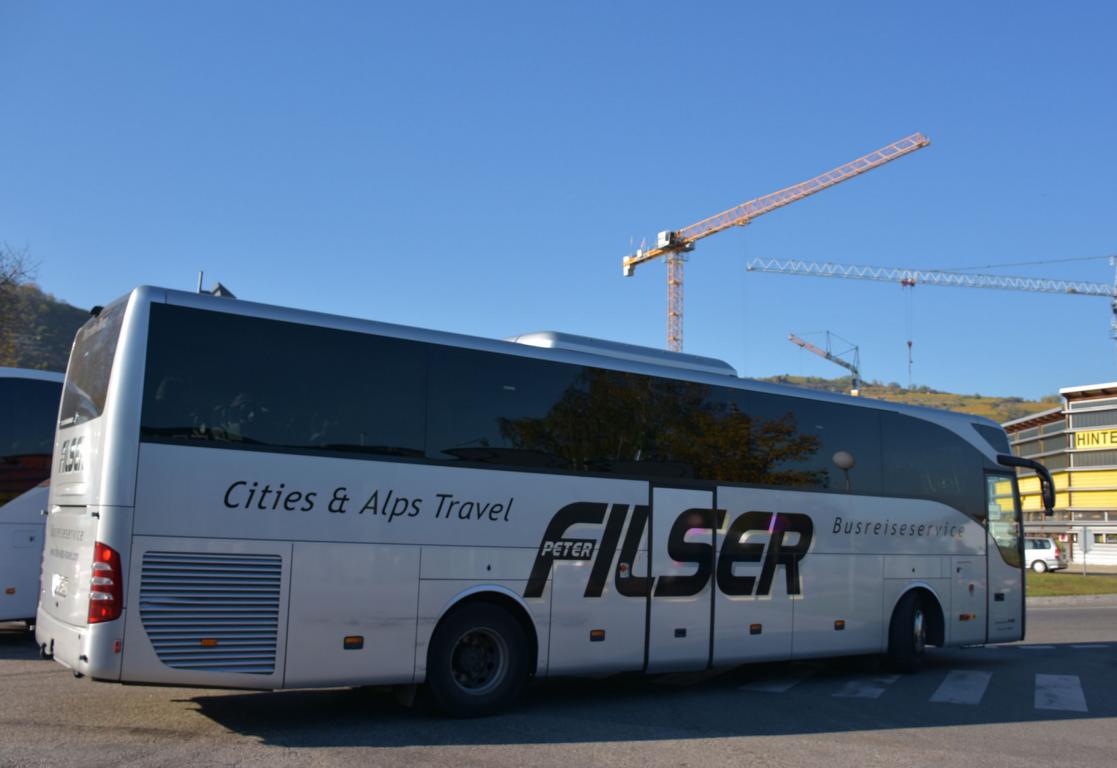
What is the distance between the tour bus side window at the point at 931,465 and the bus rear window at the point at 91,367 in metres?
9.82

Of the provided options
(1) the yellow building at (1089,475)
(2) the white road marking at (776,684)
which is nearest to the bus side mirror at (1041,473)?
(2) the white road marking at (776,684)

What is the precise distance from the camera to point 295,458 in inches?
330

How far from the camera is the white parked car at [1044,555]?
48938mm

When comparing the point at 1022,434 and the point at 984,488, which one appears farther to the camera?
the point at 1022,434

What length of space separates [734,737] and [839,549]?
486 centimetres

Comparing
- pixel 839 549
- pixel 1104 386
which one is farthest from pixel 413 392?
pixel 1104 386

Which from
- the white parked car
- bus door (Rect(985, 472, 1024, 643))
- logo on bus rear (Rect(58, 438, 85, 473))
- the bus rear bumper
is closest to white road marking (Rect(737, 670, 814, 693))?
bus door (Rect(985, 472, 1024, 643))

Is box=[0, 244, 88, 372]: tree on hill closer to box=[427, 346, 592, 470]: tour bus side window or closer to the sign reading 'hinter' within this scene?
box=[427, 346, 592, 470]: tour bus side window

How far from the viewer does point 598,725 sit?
30.3 feet

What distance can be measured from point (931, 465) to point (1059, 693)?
3632 mm

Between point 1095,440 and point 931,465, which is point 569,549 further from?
point 1095,440

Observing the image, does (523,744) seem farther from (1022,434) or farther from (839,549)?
(1022,434)

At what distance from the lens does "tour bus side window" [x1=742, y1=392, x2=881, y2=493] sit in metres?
12.3

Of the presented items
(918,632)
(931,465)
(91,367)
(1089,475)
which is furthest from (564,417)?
(1089,475)
